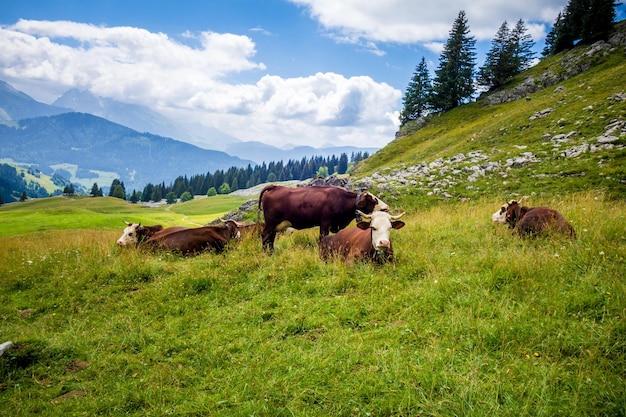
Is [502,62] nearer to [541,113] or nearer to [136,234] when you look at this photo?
[541,113]

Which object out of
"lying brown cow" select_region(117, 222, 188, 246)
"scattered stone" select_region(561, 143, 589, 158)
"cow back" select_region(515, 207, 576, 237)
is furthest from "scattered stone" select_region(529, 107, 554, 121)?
"lying brown cow" select_region(117, 222, 188, 246)

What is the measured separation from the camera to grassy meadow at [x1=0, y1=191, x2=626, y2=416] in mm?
3797

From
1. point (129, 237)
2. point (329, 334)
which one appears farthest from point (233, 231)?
point (329, 334)

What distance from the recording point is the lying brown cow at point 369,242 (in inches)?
321

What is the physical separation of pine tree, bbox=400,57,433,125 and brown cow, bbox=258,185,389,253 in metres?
62.1

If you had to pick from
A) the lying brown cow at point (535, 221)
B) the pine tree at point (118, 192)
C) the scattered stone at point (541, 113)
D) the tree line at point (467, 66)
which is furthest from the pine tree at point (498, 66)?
the pine tree at point (118, 192)

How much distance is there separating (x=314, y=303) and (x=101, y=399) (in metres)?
3.57

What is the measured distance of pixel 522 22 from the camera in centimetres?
6956

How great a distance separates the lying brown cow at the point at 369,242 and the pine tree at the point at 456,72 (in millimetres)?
60456

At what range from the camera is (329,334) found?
5270 millimetres

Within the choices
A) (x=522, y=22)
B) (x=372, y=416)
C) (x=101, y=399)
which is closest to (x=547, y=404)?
(x=372, y=416)

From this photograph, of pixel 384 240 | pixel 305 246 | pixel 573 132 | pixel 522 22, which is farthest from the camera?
pixel 522 22

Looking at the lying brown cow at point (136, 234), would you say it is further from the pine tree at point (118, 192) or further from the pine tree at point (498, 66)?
the pine tree at point (118, 192)

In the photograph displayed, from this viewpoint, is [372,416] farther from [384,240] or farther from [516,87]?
[516,87]
